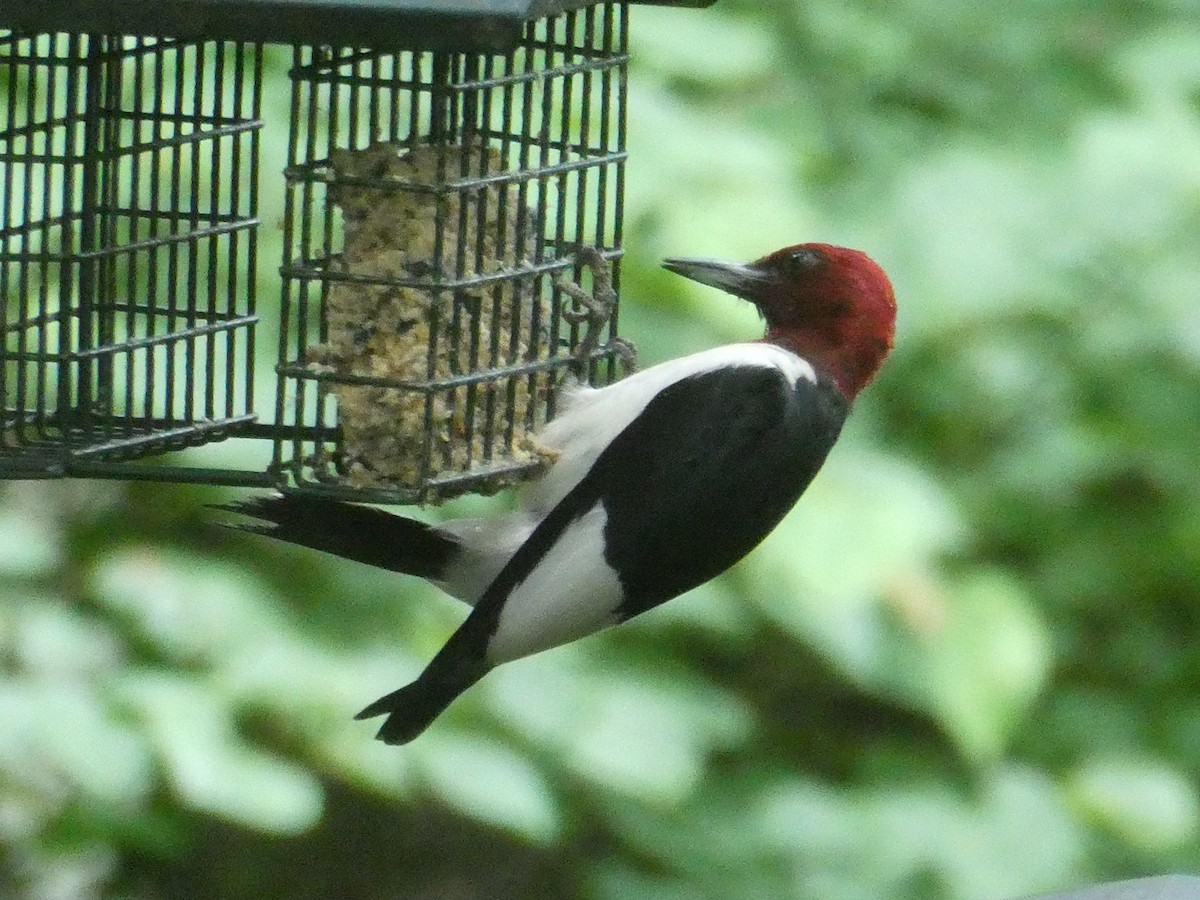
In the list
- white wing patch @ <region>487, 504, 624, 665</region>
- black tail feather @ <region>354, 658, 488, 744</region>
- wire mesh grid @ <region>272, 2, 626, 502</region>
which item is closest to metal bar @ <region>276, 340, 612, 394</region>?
wire mesh grid @ <region>272, 2, 626, 502</region>

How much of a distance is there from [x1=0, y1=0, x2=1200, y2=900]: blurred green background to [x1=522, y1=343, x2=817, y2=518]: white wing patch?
96 centimetres

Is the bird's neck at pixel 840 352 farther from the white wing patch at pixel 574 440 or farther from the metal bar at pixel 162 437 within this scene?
the metal bar at pixel 162 437

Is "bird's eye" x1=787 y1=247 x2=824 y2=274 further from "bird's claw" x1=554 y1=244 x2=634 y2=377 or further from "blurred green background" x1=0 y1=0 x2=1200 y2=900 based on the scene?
"blurred green background" x1=0 y1=0 x2=1200 y2=900

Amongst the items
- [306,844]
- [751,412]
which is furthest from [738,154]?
[306,844]

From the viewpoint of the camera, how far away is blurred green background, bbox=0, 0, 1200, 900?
12.4ft

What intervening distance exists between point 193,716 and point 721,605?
45.4 inches

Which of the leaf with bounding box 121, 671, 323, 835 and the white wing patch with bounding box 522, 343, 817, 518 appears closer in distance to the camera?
the white wing patch with bounding box 522, 343, 817, 518

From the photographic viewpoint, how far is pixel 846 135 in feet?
15.1

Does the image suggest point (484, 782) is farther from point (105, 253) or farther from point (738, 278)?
point (105, 253)

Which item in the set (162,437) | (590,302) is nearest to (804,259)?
(590,302)

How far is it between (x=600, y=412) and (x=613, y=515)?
183 millimetres

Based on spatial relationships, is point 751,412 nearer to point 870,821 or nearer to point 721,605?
point 721,605

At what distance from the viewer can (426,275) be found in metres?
2.58

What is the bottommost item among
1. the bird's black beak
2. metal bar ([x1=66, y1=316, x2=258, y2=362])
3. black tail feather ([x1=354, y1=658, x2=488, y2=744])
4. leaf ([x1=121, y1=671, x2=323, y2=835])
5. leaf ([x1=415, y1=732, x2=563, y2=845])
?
leaf ([x1=415, y1=732, x2=563, y2=845])
